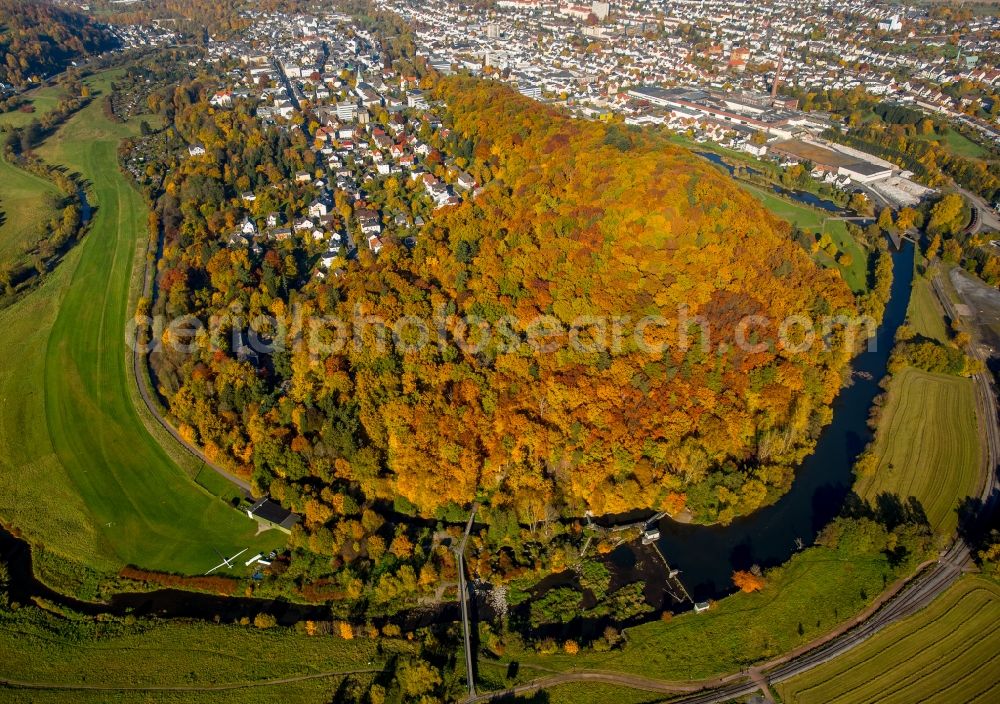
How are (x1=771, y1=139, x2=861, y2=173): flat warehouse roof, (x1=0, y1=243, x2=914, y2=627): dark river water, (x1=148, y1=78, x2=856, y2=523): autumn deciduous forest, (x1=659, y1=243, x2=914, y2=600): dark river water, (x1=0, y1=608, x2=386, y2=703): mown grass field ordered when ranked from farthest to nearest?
1. (x1=771, y1=139, x2=861, y2=173): flat warehouse roof
2. (x1=148, y1=78, x2=856, y2=523): autumn deciduous forest
3. (x1=659, y1=243, x2=914, y2=600): dark river water
4. (x1=0, y1=243, x2=914, y2=627): dark river water
5. (x1=0, y1=608, x2=386, y2=703): mown grass field

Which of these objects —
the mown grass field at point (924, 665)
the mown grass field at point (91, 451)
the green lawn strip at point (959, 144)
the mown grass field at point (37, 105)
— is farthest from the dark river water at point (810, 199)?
the mown grass field at point (37, 105)

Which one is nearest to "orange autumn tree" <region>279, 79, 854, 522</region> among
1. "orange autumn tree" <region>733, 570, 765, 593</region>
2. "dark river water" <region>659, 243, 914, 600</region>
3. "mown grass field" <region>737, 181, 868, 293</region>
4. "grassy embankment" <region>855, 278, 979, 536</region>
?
"dark river water" <region>659, 243, 914, 600</region>

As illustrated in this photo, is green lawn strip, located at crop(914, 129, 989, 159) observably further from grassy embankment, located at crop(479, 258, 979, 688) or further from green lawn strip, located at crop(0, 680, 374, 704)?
green lawn strip, located at crop(0, 680, 374, 704)

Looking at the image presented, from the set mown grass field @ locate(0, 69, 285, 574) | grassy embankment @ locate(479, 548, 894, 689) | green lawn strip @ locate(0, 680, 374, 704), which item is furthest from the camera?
mown grass field @ locate(0, 69, 285, 574)

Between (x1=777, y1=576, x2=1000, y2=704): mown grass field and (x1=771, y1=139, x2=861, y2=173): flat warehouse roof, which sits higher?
(x1=771, y1=139, x2=861, y2=173): flat warehouse roof

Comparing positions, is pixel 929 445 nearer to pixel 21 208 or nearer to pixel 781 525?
pixel 781 525

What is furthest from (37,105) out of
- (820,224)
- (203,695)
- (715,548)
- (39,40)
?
(715,548)
